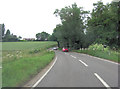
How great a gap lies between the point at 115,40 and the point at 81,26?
16456mm

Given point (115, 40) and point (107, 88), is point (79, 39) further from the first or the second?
point (107, 88)

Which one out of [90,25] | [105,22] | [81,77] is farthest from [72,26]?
[81,77]

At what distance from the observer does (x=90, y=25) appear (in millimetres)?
42281

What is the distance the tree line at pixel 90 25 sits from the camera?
38.0 m

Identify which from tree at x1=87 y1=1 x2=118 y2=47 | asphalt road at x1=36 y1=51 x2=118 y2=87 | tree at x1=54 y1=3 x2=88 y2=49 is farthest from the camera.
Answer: tree at x1=54 y1=3 x2=88 y2=49

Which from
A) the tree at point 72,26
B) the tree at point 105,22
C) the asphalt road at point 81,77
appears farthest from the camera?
the tree at point 72,26

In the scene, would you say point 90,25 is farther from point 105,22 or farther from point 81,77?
point 81,77

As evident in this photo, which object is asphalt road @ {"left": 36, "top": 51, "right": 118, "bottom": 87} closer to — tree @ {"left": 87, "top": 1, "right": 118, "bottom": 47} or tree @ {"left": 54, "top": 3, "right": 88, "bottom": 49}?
tree @ {"left": 87, "top": 1, "right": 118, "bottom": 47}

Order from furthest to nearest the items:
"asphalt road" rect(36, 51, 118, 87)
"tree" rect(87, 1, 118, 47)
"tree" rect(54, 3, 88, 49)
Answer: "tree" rect(54, 3, 88, 49)
"tree" rect(87, 1, 118, 47)
"asphalt road" rect(36, 51, 118, 87)

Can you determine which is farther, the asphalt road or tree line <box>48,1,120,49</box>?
tree line <box>48,1,120,49</box>

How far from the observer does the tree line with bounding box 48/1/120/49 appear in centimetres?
3800

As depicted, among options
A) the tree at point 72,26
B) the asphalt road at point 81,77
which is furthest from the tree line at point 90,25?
the asphalt road at point 81,77

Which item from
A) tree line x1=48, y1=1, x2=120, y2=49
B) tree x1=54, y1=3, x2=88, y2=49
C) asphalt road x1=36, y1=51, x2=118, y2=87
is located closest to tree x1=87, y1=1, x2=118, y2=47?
tree line x1=48, y1=1, x2=120, y2=49

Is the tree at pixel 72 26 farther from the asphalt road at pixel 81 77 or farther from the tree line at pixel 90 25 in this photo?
the asphalt road at pixel 81 77
